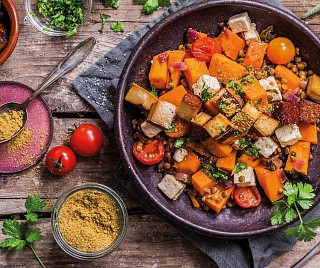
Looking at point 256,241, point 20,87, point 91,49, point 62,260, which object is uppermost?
point 91,49

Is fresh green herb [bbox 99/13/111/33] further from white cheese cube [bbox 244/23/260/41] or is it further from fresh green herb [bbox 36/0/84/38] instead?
white cheese cube [bbox 244/23/260/41]

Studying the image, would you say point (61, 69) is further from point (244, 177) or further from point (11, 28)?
point (244, 177)

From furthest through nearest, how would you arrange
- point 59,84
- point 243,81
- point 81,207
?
point 59,84, point 81,207, point 243,81

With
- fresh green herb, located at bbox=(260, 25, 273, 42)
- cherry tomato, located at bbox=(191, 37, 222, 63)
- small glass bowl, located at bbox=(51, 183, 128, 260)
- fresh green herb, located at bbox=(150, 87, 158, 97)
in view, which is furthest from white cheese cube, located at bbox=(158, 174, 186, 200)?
fresh green herb, located at bbox=(260, 25, 273, 42)

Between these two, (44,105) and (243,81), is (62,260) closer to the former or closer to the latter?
(44,105)

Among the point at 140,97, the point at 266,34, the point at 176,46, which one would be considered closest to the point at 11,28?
the point at 140,97

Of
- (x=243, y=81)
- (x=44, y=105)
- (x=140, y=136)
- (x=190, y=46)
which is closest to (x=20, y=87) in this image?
(x=44, y=105)
